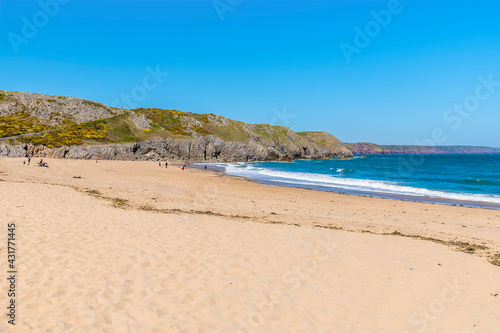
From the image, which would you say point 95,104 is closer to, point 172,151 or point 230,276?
point 172,151

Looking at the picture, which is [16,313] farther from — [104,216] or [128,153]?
[128,153]

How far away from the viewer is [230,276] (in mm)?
6934

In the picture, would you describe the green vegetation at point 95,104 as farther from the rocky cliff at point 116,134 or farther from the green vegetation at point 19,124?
the green vegetation at point 19,124

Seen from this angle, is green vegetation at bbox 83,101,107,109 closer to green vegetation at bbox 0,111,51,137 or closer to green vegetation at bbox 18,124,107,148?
green vegetation at bbox 0,111,51,137

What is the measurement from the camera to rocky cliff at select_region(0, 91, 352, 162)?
67.8m

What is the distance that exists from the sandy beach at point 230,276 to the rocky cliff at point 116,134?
65024 mm

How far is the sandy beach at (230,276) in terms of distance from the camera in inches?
202

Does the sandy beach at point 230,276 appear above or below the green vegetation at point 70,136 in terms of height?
below

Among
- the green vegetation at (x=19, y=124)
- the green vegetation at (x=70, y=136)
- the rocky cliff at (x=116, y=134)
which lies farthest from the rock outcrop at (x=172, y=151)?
the green vegetation at (x=19, y=124)

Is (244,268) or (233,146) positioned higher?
(233,146)

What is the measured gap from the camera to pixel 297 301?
6.01 metres

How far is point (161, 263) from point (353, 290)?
15.8ft

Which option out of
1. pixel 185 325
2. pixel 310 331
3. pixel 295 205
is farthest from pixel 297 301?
pixel 295 205

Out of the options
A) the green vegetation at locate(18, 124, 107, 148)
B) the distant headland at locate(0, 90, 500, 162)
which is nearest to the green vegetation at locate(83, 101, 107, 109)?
the distant headland at locate(0, 90, 500, 162)
